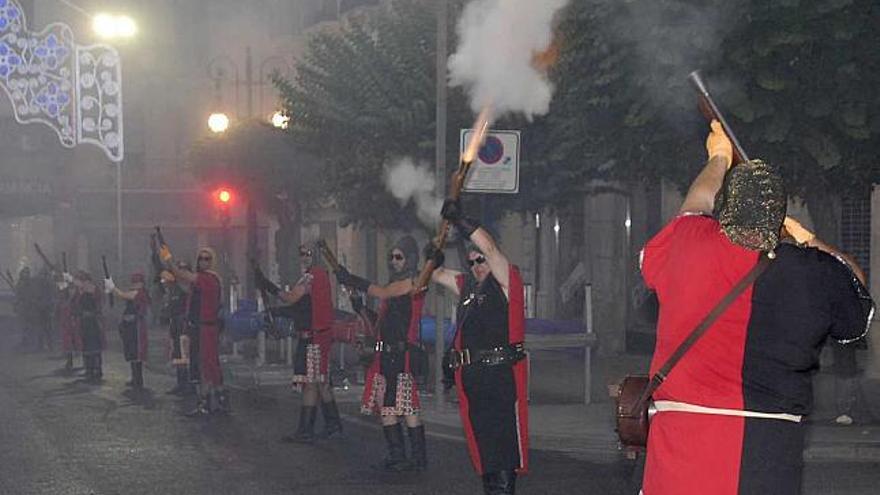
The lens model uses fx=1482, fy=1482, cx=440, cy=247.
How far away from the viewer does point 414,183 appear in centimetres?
1941

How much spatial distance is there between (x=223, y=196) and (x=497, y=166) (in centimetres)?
1442

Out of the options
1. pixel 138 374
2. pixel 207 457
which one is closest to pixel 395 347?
pixel 207 457

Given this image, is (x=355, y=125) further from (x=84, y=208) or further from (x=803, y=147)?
(x=84, y=208)

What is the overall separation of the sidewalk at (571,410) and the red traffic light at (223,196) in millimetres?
5629

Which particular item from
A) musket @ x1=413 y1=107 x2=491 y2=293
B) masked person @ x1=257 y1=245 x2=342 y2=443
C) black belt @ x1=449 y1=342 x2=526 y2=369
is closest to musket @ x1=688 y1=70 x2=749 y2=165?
musket @ x1=413 y1=107 x2=491 y2=293

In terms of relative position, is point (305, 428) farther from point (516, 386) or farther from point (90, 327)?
point (90, 327)

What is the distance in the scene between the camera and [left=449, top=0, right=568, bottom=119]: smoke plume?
1078cm

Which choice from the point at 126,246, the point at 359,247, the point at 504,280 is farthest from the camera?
the point at 126,246

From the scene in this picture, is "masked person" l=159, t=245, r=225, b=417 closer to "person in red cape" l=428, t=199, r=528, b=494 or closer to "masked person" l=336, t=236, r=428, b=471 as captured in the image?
"masked person" l=336, t=236, r=428, b=471

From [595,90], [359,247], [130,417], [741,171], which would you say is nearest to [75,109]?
[359,247]

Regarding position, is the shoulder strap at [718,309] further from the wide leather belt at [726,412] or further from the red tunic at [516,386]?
the red tunic at [516,386]

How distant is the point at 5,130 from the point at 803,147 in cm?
4839

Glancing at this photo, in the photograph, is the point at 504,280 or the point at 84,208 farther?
the point at 84,208

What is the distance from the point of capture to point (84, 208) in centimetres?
5506
